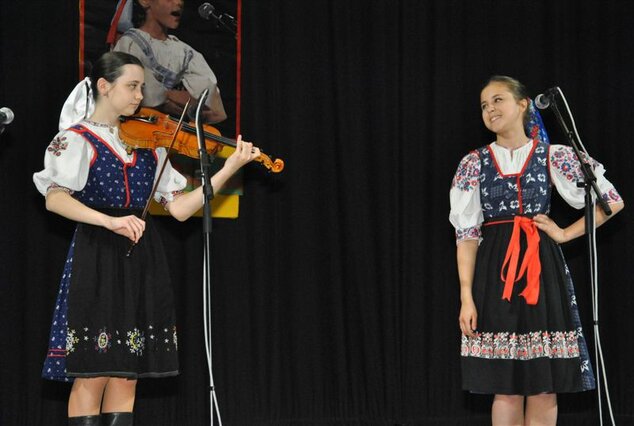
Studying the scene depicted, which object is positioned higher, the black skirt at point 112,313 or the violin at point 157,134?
the violin at point 157,134

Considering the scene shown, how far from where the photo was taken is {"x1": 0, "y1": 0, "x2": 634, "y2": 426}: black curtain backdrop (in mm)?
3779

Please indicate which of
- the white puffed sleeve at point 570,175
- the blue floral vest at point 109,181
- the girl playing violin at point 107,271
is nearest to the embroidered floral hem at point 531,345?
the white puffed sleeve at point 570,175

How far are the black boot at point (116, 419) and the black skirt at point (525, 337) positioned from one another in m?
1.22

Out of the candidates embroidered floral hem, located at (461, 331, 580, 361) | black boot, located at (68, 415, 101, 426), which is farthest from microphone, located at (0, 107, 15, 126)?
embroidered floral hem, located at (461, 331, 580, 361)

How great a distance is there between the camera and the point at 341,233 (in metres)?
4.27

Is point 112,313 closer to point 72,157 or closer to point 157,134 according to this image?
point 72,157

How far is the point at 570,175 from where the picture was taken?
3143 millimetres

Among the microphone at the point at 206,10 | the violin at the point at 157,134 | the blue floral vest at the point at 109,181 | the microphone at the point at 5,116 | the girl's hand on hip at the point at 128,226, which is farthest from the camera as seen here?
the microphone at the point at 206,10

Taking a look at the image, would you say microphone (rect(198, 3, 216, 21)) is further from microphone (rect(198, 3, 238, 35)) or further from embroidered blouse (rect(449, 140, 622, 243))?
embroidered blouse (rect(449, 140, 622, 243))

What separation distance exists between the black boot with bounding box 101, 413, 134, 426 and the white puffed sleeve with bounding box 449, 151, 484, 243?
55.0 inches

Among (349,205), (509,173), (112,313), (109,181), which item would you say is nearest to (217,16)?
(349,205)

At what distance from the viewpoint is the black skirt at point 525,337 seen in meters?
3.01

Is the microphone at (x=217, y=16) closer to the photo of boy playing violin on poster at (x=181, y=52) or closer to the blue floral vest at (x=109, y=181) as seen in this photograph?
the photo of boy playing violin on poster at (x=181, y=52)

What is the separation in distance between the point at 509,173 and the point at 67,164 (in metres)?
1.60
